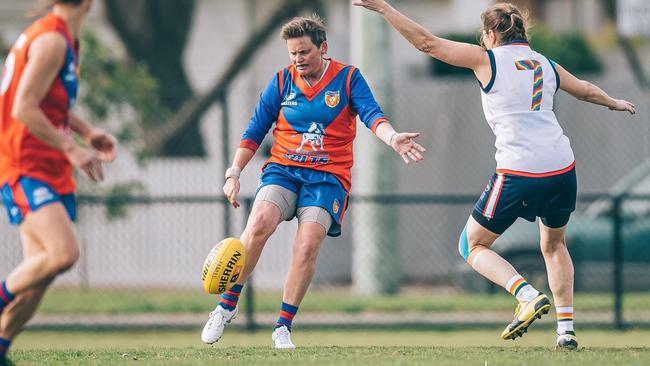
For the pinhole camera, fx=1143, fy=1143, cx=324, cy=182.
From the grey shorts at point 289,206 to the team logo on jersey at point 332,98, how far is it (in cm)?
65

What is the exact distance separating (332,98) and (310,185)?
600 mm

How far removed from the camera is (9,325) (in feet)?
20.0

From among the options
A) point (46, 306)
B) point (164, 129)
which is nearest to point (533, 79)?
point (46, 306)

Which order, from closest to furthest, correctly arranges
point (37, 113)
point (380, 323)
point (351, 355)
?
point (37, 113) < point (351, 355) < point (380, 323)

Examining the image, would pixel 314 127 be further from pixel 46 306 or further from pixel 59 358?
pixel 46 306

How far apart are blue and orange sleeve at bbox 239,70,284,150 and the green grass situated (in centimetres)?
464

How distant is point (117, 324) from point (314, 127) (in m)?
5.28

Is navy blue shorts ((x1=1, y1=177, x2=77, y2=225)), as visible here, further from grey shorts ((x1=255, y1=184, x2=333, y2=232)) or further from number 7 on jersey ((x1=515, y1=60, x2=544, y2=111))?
number 7 on jersey ((x1=515, y1=60, x2=544, y2=111))

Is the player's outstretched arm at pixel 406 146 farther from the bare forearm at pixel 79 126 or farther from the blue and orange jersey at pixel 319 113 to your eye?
the bare forearm at pixel 79 126

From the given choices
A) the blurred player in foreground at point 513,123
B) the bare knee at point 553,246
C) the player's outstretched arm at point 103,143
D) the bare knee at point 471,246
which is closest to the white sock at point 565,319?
the bare knee at point 553,246

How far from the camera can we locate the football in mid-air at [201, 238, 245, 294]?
288 inches

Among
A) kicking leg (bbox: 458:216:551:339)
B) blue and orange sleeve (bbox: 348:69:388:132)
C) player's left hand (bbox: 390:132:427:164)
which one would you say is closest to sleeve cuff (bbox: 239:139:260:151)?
blue and orange sleeve (bbox: 348:69:388:132)

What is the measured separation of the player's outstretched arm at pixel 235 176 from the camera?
7.54 m

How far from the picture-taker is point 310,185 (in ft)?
25.2
